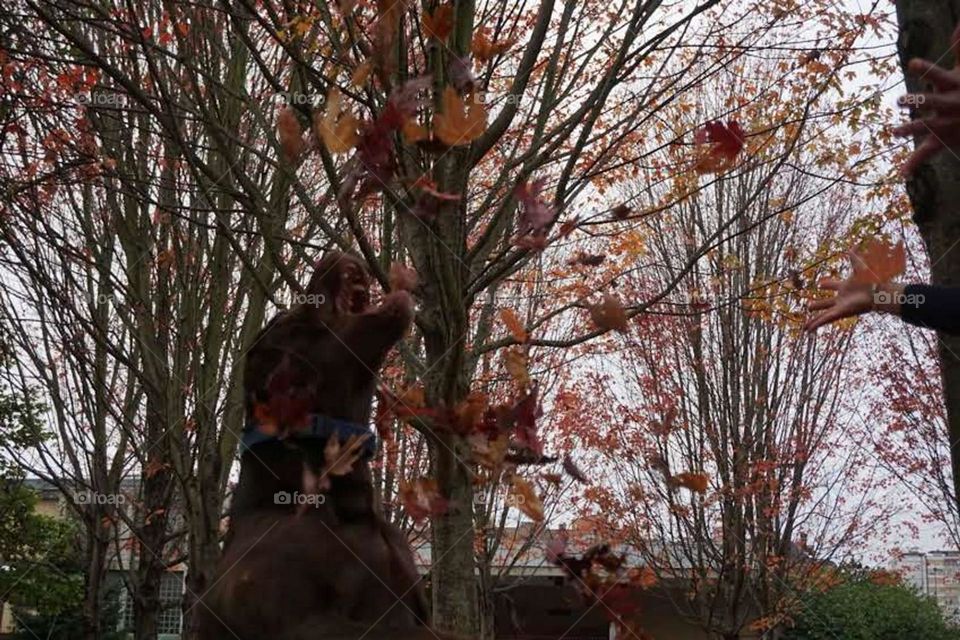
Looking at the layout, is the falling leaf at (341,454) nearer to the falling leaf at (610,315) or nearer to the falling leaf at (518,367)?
the falling leaf at (518,367)

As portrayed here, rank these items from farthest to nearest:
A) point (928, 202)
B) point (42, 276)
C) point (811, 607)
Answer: point (811, 607)
point (42, 276)
point (928, 202)

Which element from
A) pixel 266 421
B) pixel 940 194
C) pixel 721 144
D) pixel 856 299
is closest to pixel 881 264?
pixel 856 299

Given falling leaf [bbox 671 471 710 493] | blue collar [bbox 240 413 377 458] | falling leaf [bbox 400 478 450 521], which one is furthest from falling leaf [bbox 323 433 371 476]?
falling leaf [bbox 671 471 710 493]

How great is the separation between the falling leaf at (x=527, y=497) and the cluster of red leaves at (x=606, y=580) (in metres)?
0.16

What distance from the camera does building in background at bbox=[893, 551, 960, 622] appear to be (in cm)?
2567

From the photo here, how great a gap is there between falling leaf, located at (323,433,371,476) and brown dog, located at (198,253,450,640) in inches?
1.2

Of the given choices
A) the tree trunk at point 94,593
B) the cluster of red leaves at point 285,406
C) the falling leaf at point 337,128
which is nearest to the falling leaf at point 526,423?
the cluster of red leaves at point 285,406

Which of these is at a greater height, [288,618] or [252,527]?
[252,527]

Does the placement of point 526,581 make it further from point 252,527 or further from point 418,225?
point 252,527

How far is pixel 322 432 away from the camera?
8.21 ft

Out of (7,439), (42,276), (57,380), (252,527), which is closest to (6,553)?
(7,439)

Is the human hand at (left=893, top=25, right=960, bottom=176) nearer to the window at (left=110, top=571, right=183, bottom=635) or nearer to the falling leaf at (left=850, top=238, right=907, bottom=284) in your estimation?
the falling leaf at (left=850, top=238, right=907, bottom=284)

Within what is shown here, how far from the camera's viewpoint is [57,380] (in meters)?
12.0

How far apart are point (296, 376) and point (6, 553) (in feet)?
54.9
